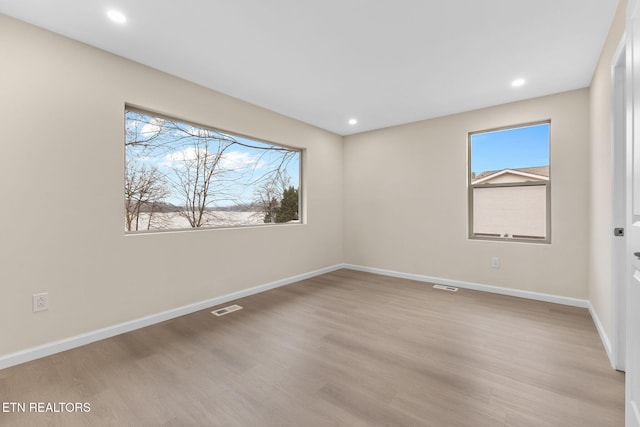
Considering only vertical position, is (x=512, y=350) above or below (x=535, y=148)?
below

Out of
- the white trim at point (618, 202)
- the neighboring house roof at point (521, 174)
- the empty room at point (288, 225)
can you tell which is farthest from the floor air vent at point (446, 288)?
the white trim at point (618, 202)

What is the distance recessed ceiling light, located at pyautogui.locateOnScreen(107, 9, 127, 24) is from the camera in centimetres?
195

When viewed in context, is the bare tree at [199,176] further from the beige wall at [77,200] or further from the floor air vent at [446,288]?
the floor air vent at [446,288]

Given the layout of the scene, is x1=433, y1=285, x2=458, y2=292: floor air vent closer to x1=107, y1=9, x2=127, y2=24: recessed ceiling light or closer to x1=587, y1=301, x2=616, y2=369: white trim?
x1=587, y1=301, x2=616, y2=369: white trim

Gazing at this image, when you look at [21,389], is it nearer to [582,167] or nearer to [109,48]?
[109,48]

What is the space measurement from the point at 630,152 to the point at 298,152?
3.76 m

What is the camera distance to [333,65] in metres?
2.67

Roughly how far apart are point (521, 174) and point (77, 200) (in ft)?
15.7

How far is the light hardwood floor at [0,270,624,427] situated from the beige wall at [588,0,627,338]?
388 mm

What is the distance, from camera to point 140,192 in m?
2.76

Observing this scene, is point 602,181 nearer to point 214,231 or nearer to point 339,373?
point 339,373

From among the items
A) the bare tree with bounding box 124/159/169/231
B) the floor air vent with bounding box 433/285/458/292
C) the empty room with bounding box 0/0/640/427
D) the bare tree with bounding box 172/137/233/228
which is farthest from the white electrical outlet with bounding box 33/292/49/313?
the floor air vent with bounding box 433/285/458/292

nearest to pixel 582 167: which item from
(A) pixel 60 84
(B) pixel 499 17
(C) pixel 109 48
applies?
(B) pixel 499 17

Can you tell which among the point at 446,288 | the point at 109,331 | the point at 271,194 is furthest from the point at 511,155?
the point at 109,331
